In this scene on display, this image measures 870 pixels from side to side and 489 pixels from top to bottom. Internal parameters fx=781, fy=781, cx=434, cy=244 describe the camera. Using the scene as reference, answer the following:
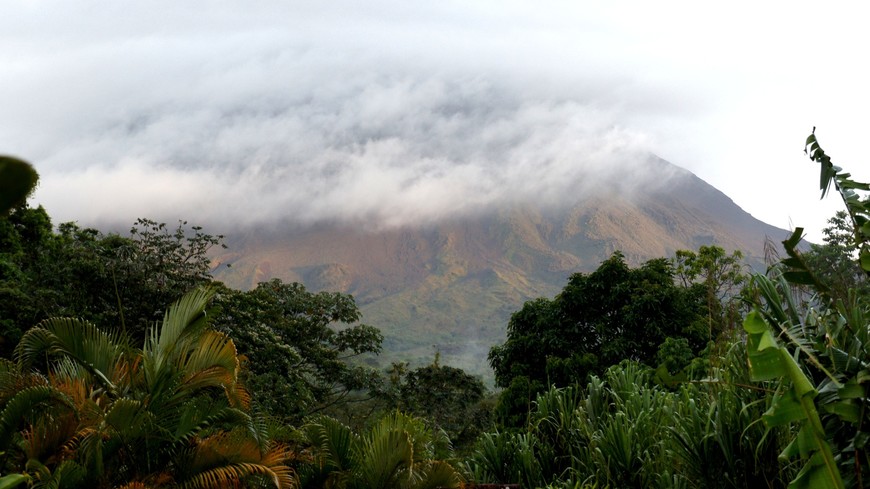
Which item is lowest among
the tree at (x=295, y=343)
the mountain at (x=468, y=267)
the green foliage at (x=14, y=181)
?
the mountain at (x=468, y=267)

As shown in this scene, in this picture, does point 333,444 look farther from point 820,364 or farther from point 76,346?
point 820,364

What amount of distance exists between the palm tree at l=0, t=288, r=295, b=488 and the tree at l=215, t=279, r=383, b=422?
966 centimetres

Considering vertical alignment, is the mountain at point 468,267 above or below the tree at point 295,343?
below

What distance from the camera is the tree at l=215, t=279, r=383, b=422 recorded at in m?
17.7

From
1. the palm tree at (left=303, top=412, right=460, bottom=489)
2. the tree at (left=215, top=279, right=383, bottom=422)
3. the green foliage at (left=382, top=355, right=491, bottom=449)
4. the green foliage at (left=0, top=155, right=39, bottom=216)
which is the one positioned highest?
the green foliage at (left=0, top=155, right=39, bottom=216)

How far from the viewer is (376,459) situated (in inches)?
277

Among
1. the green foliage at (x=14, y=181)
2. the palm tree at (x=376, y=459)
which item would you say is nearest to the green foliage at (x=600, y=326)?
the palm tree at (x=376, y=459)

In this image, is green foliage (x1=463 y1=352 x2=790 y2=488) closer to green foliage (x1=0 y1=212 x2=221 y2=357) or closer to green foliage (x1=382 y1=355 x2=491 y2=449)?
green foliage (x1=0 y1=212 x2=221 y2=357)

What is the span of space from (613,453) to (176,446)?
4029 mm

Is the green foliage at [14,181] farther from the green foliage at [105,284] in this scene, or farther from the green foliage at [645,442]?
the green foliage at [105,284]

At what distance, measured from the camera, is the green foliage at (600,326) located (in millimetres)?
15945

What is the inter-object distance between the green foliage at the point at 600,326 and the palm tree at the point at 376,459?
828 centimetres

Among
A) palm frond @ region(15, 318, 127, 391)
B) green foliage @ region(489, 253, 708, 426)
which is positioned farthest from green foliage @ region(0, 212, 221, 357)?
palm frond @ region(15, 318, 127, 391)

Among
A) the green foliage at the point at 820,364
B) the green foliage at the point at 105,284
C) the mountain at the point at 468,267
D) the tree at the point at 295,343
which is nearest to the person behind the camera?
the green foliage at the point at 820,364
